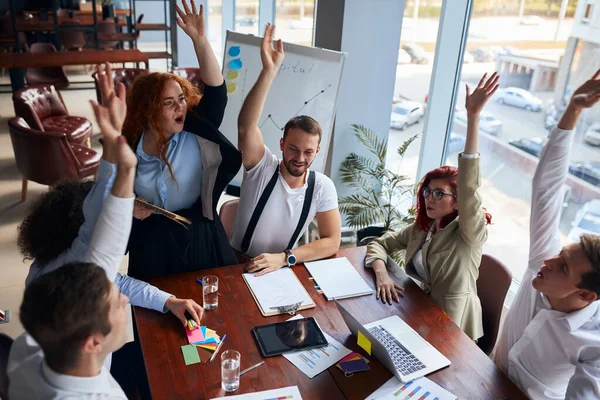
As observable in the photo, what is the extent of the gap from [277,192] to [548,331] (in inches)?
53.4

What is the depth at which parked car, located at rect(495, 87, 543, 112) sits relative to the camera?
3775 millimetres

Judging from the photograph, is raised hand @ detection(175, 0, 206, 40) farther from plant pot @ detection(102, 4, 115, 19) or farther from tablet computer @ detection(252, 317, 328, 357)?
plant pot @ detection(102, 4, 115, 19)

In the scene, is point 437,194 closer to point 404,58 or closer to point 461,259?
point 461,259

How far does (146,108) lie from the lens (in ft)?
7.93

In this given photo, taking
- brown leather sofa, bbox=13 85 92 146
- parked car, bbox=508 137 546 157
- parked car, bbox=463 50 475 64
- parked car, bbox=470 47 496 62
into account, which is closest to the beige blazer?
parked car, bbox=508 137 546 157

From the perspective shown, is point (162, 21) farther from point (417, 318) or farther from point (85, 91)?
point (417, 318)

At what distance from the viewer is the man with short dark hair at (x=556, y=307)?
6.32 feet

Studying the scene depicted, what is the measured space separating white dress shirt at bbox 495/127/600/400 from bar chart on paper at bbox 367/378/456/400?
0.39m

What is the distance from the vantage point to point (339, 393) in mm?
1926

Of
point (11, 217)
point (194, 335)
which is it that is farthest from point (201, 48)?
point (11, 217)

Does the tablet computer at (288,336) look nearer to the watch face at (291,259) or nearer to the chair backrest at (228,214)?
the watch face at (291,259)

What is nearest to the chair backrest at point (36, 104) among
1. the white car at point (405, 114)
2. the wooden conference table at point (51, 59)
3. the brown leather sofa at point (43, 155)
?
the brown leather sofa at point (43, 155)

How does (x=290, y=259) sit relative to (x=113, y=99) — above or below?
below

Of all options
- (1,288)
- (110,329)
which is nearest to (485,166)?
(110,329)
